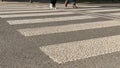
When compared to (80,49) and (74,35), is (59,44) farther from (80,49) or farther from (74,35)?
(74,35)

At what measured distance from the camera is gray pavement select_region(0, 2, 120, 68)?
191 inches

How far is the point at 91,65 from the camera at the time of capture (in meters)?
4.73

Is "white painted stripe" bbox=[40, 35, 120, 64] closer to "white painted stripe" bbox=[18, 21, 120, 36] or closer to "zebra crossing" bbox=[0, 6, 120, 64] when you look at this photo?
"zebra crossing" bbox=[0, 6, 120, 64]

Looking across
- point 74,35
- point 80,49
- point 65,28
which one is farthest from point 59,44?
point 65,28

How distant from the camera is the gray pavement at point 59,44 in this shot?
15.9 feet

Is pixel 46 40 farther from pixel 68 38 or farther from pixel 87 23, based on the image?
pixel 87 23

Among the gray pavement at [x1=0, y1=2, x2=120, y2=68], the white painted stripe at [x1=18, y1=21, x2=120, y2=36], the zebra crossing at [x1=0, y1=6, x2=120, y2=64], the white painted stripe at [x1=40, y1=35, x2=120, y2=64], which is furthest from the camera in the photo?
the white painted stripe at [x1=18, y1=21, x2=120, y2=36]

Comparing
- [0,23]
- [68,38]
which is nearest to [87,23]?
[68,38]

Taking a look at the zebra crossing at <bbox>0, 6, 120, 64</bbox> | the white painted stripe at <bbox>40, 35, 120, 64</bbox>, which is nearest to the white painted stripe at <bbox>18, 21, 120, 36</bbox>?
the zebra crossing at <bbox>0, 6, 120, 64</bbox>

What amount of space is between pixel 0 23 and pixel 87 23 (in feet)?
9.74

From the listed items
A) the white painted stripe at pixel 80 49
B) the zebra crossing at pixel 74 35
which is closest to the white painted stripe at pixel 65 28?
the zebra crossing at pixel 74 35

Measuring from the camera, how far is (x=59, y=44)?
6098 millimetres

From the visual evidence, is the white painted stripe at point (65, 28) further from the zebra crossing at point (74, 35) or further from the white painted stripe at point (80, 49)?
the white painted stripe at point (80, 49)

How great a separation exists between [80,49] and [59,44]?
0.62 m
